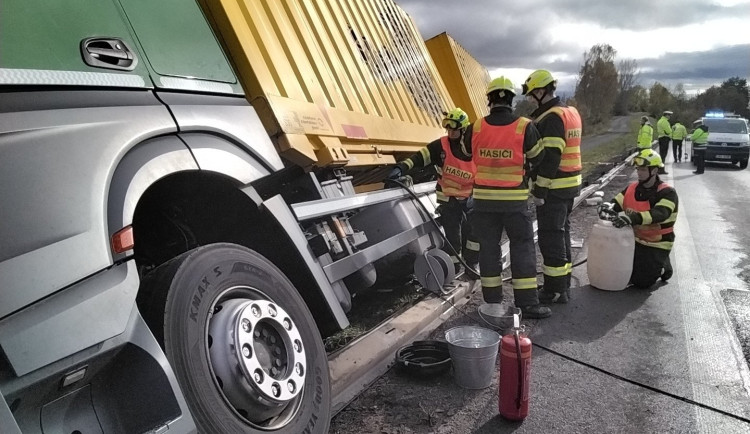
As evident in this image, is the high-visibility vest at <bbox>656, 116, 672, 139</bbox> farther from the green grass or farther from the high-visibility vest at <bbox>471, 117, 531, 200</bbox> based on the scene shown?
the high-visibility vest at <bbox>471, 117, 531, 200</bbox>

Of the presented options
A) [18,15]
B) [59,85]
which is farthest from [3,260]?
[18,15]

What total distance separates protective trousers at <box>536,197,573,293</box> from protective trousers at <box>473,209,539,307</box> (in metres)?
0.43

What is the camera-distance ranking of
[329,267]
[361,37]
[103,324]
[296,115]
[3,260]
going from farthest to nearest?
[361,37] < [296,115] < [329,267] < [103,324] < [3,260]

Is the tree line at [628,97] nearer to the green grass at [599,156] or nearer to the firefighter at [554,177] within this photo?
the green grass at [599,156]

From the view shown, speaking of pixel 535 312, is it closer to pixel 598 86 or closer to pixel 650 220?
pixel 650 220

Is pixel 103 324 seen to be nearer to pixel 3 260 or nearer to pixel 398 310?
pixel 3 260

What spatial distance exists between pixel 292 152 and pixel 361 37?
2.16 meters

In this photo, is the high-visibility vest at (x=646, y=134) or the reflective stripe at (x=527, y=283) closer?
the reflective stripe at (x=527, y=283)

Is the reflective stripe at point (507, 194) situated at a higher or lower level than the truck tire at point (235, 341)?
lower

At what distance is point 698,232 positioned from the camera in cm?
789

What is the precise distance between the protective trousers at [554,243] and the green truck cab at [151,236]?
2416 millimetres

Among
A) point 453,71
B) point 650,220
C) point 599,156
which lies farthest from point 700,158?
point 650,220

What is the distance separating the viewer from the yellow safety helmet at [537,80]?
504 centimetres

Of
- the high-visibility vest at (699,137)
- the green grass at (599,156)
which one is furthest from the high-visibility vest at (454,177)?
the high-visibility vest at (699,137)
